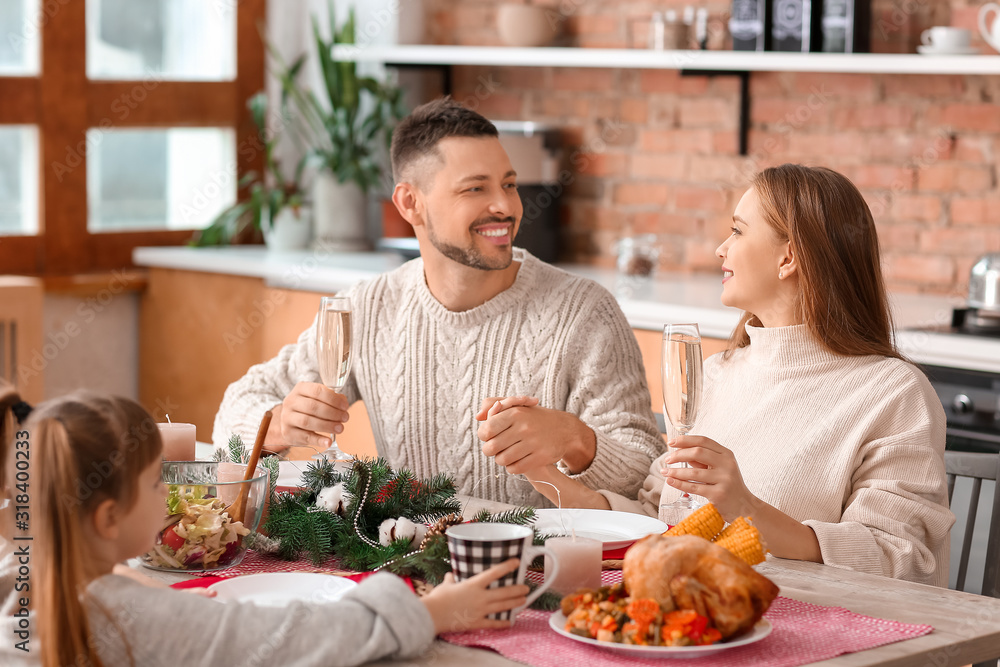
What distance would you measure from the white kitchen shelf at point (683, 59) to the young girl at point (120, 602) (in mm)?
2240

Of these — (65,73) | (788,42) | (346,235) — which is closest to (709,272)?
(788,42)

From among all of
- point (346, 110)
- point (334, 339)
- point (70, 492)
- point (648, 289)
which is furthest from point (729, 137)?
point (70, 492)

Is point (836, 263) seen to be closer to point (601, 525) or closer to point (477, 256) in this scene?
point (601, 525)

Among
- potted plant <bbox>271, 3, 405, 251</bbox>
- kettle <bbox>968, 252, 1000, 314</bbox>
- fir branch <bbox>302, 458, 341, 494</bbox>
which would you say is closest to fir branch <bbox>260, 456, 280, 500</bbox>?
fir branch <bbox>302, 458, 341, 494</bbox>

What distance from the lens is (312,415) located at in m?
1.83

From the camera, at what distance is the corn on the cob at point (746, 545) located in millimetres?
1309

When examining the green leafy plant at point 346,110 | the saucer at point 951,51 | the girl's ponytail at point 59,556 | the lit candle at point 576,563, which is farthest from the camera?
the green leafy plant at point 346,110

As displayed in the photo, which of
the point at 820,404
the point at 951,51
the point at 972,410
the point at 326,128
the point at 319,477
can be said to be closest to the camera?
the point at 319,477

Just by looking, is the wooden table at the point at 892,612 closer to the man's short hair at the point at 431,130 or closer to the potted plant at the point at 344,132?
the man's short hair at the point at 431,130

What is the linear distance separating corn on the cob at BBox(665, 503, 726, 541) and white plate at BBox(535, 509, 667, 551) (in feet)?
0.42

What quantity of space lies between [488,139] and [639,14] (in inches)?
70.1

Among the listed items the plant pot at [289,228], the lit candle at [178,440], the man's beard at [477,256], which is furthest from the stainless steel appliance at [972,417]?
the plant pot at [289,228]

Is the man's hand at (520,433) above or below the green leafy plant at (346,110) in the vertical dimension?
below

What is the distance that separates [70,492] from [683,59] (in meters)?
2.56
